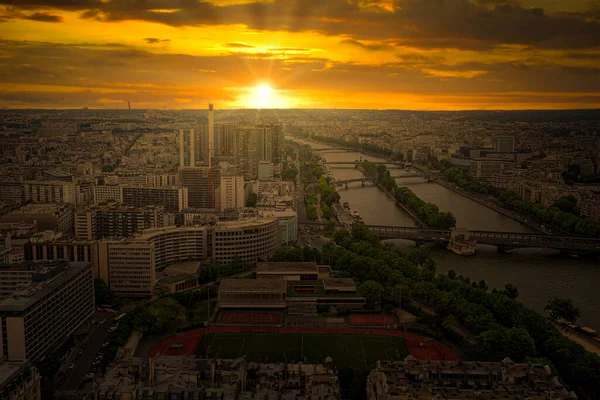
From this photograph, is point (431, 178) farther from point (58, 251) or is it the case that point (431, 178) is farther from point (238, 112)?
point (58, 251)

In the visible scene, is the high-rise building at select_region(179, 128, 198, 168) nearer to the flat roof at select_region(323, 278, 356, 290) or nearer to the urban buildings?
the flat roof at select_region(323, 278, 356, 290)

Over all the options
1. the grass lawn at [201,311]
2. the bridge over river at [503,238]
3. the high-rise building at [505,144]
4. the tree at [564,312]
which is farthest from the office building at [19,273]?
the high-rise building at [505,144]

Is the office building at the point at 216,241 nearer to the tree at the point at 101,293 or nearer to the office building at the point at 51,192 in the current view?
the tree at the point at 101,293

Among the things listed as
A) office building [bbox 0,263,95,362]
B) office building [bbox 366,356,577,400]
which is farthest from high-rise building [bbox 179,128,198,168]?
office building [bbox 366,356,577,400]

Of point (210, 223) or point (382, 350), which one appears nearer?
point (382, 350)

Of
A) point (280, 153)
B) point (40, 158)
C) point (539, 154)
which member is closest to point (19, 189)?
point (40, 158)
